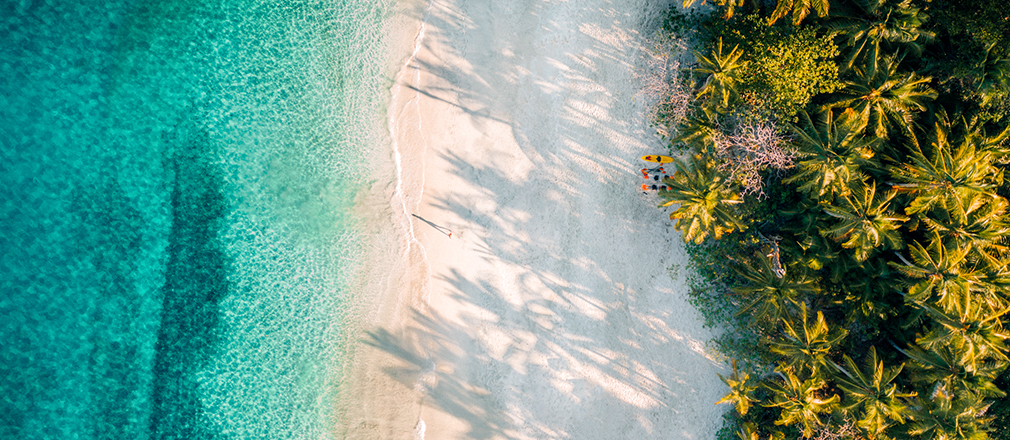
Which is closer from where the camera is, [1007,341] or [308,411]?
[1007,341]

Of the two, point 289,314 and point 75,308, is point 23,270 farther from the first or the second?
point 289,314

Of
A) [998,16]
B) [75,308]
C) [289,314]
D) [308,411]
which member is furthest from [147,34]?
[998,16]

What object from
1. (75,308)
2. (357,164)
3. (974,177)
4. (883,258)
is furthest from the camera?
(357,164)

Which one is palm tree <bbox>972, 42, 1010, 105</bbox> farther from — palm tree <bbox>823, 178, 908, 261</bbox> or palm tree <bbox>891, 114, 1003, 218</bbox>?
palm tree <bbox>823, 178, 908, 261</bbox>

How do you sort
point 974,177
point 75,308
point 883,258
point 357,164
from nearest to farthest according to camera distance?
point 974,177 < point 883,258 < point 75,308 < point 357,164

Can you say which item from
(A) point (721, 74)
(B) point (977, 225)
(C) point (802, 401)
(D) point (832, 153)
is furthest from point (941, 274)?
(A) point (721, 74)

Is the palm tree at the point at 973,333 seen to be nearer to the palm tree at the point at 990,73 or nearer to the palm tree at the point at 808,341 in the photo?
the palm tree at the point at 808,341
